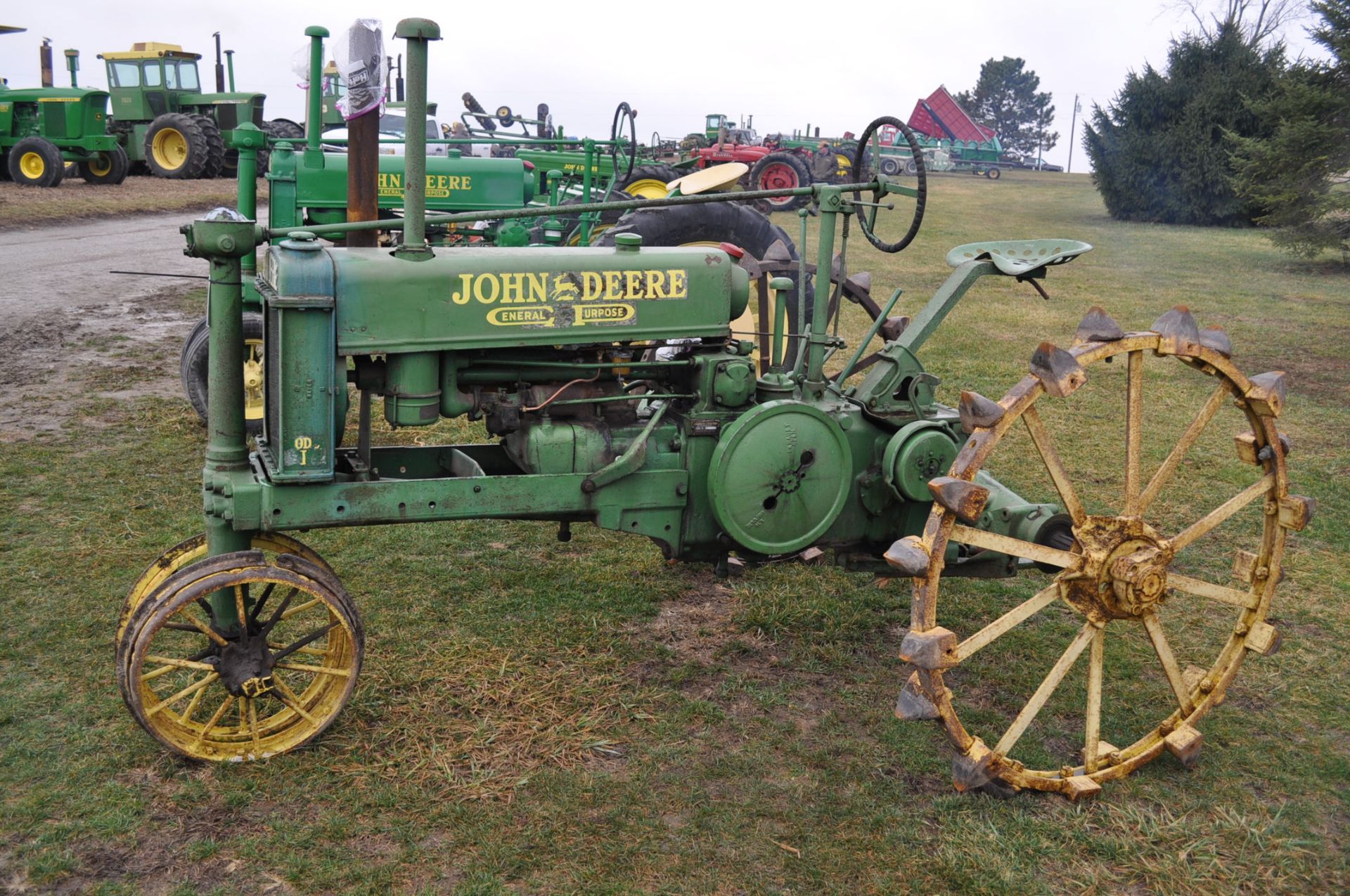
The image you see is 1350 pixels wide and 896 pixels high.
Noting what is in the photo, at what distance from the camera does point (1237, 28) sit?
2498 cm

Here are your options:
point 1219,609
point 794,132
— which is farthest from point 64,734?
point 794,132

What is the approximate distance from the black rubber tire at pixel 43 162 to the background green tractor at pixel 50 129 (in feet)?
0.04

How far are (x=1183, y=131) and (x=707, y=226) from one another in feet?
65.3

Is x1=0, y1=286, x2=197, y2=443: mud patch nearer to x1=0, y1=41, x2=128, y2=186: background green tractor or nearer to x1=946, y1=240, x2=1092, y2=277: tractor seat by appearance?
x1=946, y1=240, x2=1092, y2=277: tractor seat

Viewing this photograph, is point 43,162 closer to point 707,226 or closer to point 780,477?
point 707,226

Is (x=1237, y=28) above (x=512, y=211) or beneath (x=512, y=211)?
above

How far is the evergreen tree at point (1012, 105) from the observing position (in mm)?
66062

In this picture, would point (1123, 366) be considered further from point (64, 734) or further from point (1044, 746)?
point (64, 734)

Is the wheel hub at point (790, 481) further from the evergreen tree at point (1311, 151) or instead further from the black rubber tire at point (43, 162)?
the black rubber tire at point (43, 162)

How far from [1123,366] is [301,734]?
27.6ft

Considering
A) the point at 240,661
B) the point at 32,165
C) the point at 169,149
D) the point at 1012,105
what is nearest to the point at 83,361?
the point at 240,661

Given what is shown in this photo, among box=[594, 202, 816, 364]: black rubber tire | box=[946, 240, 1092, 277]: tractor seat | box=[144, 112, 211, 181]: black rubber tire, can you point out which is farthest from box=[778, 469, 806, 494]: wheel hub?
box=[144, 112, 211, 181]: black rubber tire

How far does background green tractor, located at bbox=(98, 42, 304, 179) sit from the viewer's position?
70.1 feet

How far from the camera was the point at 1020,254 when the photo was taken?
4.17 m
